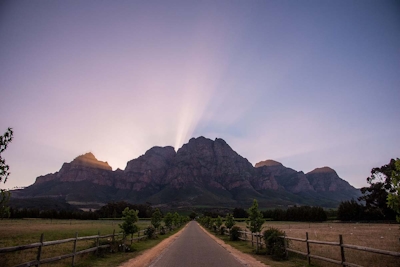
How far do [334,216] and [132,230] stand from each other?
115725mm

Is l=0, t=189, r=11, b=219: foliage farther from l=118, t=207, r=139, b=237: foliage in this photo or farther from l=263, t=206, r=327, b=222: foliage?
l=263, t=206, r=327, b=222: foliage

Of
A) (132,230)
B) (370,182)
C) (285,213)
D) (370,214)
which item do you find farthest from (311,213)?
(132,230)

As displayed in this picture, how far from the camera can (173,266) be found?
12.1 meters

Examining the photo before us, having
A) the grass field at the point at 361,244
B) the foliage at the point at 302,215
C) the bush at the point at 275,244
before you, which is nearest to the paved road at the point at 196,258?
the bush at the point at 275,244

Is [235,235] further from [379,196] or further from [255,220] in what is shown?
[379,196]

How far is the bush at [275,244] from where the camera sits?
16.3 meters

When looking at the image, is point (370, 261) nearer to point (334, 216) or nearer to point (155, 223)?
point (155, 223)

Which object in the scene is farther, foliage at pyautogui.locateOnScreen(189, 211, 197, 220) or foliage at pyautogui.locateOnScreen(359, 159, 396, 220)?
foliage at pyautogui.locateOnScreen(189, 211, 197, 220)

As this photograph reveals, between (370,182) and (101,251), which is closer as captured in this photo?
(101,251)

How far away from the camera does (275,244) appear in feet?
57.0

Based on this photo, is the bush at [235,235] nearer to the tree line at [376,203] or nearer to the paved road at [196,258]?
the paved road at [196,258]

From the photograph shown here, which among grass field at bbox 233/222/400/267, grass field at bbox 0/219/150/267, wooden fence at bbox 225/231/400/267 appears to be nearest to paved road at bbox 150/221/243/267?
grass field at bbox 0/219/150/267

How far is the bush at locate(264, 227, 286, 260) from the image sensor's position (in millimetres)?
→ 16341

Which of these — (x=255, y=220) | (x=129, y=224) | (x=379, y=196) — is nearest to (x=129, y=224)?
(x=129, y=224)
